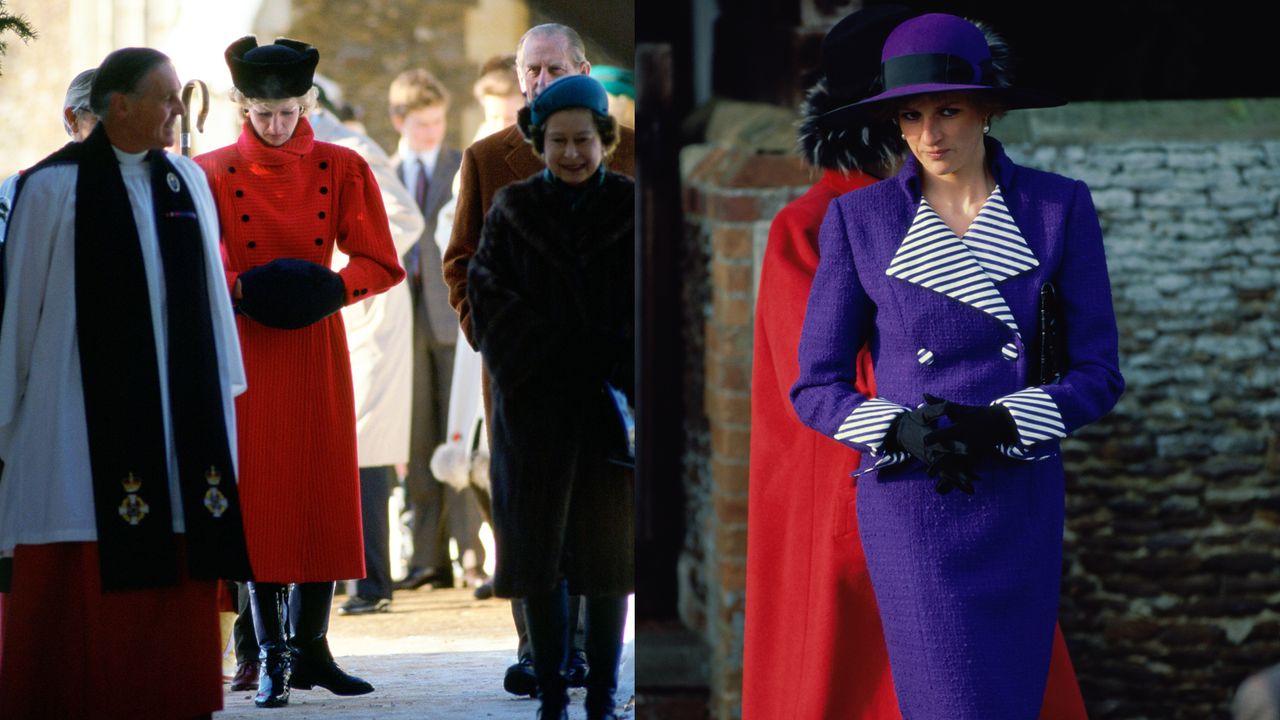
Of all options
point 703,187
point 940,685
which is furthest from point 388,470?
point 703,187

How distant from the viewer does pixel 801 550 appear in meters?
4.22

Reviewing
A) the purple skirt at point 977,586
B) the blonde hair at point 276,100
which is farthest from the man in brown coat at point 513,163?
the purple skirt at point 977,586

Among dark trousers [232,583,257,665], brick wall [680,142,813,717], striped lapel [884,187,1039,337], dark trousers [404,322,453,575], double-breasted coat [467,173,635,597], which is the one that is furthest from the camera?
brick wall [680,142,813,717]

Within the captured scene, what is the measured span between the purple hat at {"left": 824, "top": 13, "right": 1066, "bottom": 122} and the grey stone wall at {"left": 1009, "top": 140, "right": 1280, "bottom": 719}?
84.0 inches

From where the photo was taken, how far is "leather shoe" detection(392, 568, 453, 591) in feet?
15.4

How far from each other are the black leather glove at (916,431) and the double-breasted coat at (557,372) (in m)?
1.09

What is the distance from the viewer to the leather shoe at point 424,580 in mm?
4699

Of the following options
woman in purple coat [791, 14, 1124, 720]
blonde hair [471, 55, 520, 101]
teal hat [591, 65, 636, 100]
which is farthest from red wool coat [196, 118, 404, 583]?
woman in purple coat [791, 14, 1124, 720]

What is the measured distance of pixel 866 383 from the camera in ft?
13.4

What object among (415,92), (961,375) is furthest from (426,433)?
(961,375)

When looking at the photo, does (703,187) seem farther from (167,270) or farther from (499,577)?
(167,270)

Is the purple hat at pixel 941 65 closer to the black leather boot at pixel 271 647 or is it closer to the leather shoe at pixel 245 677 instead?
the black leather boot at pixel 271 647

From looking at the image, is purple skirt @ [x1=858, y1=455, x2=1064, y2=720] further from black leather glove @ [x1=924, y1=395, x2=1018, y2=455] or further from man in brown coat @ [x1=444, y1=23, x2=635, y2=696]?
man in brown coat @ [x1=444, y1=23, x2=635, y2=696]

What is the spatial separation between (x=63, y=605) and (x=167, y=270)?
734mm
